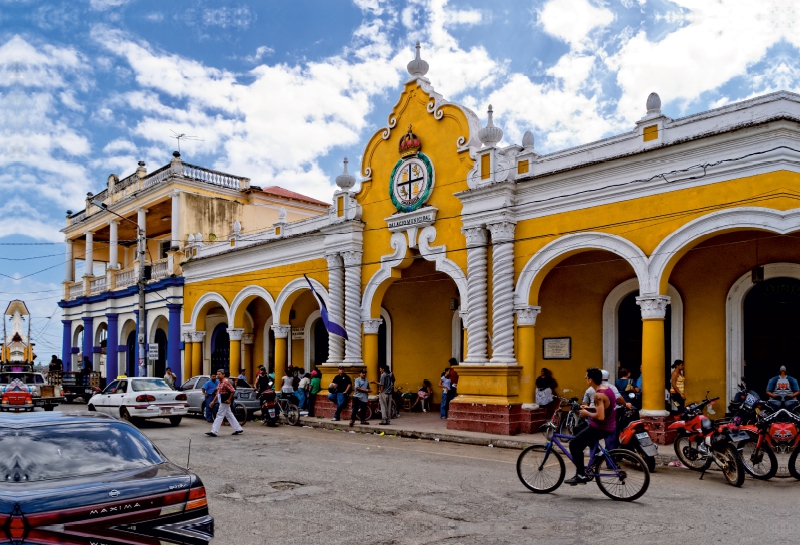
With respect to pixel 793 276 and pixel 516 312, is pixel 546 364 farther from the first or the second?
pixel 793 276

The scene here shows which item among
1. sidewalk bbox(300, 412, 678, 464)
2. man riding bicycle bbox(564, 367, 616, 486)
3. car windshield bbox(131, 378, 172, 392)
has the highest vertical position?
man riding bicycle bbox(564, 367, 616, 486)

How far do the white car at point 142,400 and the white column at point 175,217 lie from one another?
35.8 feet

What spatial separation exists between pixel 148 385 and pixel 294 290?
18.1 feet

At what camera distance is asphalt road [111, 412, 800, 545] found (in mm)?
6914

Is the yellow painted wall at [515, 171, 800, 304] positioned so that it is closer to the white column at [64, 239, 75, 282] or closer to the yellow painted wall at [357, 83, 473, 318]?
the yellow painted wall at [357, 83, 473, 318]

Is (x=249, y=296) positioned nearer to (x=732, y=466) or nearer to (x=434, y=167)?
(x=434, y=167)

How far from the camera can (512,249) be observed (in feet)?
53.6

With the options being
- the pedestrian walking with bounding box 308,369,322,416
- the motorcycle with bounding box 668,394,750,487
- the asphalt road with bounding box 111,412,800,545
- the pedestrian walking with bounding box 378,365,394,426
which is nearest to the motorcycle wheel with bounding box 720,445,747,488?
the motorcycle with bounding box 668,394,750,487

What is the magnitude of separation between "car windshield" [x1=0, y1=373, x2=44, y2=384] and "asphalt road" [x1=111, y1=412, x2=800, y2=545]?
43.4 ft

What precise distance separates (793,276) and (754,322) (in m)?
1.24

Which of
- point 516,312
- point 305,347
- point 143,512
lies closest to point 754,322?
point 516,312

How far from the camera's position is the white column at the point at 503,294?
16.2 metres

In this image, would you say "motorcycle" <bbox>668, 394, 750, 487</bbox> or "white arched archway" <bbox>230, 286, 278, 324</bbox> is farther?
"white arched archway" <bbox>230, 286, 278, 324</bbox>

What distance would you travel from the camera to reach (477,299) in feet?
54.9
